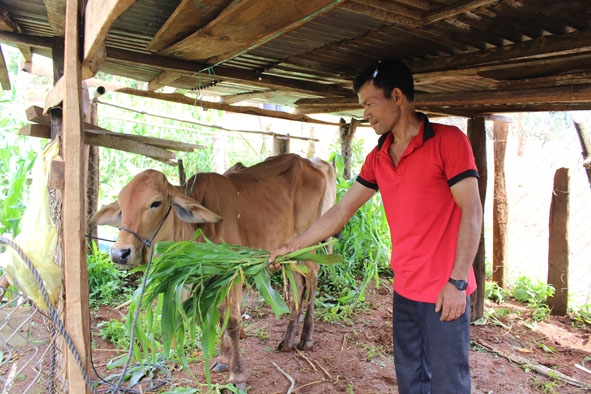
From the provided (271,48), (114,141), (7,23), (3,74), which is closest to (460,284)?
(271,48)

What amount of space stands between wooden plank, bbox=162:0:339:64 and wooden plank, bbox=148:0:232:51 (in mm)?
48

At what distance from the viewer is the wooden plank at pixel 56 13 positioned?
2.41 meters

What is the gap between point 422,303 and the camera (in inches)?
94.3

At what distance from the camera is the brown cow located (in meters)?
3.27

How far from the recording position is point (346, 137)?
654cm

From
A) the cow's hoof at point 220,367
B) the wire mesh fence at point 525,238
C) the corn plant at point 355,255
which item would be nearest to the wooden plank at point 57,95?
the wire mesh fence at point 525,238

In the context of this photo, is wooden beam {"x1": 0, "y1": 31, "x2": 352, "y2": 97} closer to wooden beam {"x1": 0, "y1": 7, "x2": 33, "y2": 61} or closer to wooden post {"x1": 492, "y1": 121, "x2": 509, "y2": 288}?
wooden beam {"x1": 0, "y1": 7, "x2": 33, "y2": 61}

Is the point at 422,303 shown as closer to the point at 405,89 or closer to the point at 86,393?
the point at 405,89

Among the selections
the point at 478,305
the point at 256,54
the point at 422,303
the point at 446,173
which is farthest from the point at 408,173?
the point at 478,305

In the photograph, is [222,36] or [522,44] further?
[522,44]

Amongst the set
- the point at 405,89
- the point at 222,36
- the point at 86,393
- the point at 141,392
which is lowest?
the point at 141,392

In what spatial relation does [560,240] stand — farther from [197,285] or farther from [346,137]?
[197,285]

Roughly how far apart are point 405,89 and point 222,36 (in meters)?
1.03

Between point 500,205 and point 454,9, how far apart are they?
14.4 ft
